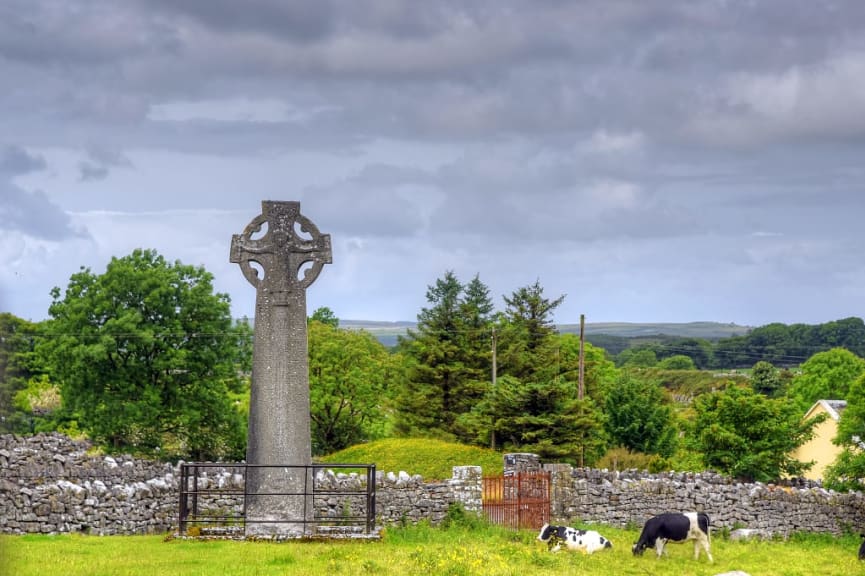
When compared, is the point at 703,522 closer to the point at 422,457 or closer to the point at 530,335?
the point at 422,457

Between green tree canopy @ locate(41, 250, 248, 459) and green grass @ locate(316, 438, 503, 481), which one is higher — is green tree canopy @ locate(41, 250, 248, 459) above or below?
above

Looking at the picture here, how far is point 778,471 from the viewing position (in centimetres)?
4144

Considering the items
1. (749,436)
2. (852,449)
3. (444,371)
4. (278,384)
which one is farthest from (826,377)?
(278,384)

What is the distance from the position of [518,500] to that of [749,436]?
18.9 m

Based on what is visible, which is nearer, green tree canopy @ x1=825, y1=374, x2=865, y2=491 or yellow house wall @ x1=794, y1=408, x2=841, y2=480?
green tree canopy @ x1=825, y1=374, x2=865, y2=491

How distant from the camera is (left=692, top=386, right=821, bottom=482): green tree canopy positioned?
134 ft

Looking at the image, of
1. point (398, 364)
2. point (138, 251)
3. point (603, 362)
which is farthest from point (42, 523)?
point (603, 362)

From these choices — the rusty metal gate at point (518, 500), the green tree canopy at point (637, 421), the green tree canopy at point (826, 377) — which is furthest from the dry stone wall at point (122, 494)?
the green tree canopy at point (826, 377)

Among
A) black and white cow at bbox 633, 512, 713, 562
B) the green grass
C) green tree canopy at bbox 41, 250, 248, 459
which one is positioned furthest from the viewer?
green tree canopy at bbox 41, 250, 248, 459

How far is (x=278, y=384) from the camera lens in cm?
2158

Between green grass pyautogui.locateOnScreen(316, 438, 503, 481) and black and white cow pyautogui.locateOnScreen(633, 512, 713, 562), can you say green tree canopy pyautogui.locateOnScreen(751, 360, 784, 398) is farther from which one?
black and white cow pyautogui.locateOnScreen(633, 512, 713, 562)

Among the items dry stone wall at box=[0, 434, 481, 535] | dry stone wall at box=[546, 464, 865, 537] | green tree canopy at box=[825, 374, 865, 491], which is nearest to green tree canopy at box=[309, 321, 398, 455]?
dry stone wall at box=[0, 434, 481, 535]

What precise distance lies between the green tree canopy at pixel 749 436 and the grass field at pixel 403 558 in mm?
15635

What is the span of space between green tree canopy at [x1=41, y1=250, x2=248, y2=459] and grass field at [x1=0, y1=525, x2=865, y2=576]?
29.5 meters
